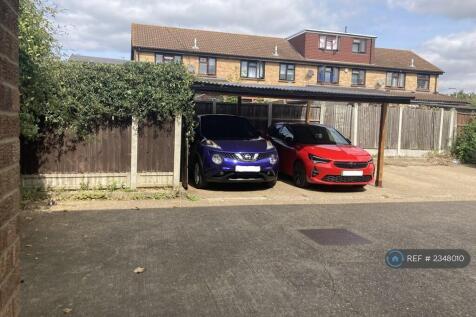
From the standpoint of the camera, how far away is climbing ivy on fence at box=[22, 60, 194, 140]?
8.63 meters

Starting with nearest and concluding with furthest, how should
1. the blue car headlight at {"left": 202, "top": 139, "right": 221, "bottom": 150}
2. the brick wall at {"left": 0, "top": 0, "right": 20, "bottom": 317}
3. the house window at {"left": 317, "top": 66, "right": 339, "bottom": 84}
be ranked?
the brick wall at {"left": 0, "top": 0, "right": 20, "bottom": 317} → the blue car headlight at {"left": 202, "top": 139, "right": 221, "bottom": 150} → the house window at {"left": 317, "top": 66, "right": 339, "bottom": 84}

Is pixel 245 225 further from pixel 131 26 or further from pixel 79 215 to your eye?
pixel 131 26

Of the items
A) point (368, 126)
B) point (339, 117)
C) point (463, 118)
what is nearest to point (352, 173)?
point (339, 117)

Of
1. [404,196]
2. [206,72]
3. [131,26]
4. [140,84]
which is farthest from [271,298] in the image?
[131,26]

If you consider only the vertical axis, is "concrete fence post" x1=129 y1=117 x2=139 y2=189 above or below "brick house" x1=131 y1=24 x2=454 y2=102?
below

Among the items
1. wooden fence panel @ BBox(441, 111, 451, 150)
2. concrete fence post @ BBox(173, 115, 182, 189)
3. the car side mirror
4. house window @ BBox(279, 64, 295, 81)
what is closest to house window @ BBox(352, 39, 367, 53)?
house window @ BBox(279, 64, 295, 81)

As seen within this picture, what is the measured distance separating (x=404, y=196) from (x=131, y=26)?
108ft

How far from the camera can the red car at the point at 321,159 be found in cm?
1018

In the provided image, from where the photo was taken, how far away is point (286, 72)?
38.6m

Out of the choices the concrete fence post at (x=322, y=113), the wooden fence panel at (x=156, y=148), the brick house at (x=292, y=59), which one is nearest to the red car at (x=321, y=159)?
the wooden fence panel at (x=156, y=148)

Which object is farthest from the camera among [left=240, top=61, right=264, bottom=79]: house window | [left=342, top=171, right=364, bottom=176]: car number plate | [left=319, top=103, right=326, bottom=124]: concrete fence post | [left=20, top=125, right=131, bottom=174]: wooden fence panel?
[left=240, top=61, right=264, bottom=79]: house window

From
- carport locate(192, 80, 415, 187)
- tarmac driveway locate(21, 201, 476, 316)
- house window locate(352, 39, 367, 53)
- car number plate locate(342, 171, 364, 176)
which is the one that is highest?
house window locate(352, 39, 367, 53)

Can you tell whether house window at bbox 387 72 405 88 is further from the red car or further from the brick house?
the red car

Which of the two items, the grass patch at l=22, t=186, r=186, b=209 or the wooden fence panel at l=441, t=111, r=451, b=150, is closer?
the grass patch at l=22, t=186, r=186, b=209
